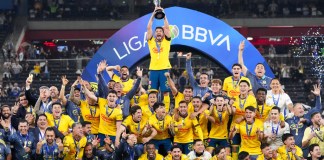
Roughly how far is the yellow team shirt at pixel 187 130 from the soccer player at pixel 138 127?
0.46m

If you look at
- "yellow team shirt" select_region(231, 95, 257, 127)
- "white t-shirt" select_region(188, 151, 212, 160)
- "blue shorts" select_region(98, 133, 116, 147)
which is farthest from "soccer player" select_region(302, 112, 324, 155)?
"blue shorts" select_region(98, 133, 116, 147)

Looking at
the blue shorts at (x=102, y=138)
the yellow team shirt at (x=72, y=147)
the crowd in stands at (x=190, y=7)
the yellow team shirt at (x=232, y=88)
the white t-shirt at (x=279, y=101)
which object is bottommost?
the yellow team shirt at (x=72, y=147)

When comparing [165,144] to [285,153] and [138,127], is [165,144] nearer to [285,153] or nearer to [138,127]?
[138,127]

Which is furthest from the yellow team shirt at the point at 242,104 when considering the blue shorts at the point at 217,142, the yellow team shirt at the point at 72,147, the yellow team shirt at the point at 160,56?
the yellow team shirt at the point at 72,147

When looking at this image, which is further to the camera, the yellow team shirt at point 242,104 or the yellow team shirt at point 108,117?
the yellow team shirt at point 108,117

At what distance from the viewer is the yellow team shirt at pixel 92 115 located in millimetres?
20188

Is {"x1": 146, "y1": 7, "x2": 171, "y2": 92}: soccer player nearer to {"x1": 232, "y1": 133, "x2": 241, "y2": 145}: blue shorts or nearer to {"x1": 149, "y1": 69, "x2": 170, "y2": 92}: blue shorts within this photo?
{"x1": 149, "y1": 69, "x2": 170, "y2": 92}: blue shorts

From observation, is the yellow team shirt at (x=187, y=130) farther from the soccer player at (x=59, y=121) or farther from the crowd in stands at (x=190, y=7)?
the crowd in stands at (x=190, y=7)

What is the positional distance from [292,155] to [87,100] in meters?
3.92

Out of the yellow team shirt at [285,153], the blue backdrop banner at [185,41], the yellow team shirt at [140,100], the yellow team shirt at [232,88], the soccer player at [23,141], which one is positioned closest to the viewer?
the yellow team shirt at [285,153]

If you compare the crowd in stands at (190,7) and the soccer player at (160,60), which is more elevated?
the crowd in stands at (190,7)

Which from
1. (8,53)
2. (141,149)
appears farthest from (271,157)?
(8,53)

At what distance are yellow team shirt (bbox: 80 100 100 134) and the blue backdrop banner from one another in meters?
2.31

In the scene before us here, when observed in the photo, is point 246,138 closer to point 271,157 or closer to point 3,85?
point 271,157
